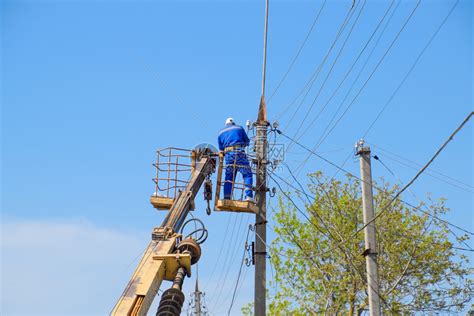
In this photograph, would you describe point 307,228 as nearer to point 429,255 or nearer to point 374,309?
point 429,255

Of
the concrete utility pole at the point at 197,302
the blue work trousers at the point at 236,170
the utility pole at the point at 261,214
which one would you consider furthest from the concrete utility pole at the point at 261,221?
the concrete utility pole at the point at 197,302

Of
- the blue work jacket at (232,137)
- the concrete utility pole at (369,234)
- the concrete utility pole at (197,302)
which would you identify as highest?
the concrete utility pole at (197,302)

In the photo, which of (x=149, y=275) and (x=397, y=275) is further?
(x=397, y=275)

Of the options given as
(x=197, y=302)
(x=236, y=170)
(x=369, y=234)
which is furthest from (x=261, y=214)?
(x=197, y=302)

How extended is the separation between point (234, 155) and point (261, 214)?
1.43 m

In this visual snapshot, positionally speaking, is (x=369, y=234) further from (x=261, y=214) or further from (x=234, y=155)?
(x=234, y=155)

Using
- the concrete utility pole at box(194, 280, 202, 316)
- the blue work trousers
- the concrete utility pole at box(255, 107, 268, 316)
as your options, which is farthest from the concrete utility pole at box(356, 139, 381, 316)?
the concrete utility pole at box(194, 280, 202, 316)

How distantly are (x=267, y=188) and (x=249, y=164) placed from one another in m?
0.67

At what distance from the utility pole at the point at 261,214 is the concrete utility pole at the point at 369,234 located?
221cm

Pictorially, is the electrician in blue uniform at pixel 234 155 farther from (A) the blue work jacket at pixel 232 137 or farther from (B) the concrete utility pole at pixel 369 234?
(B) the concrete utility pole at pixel 369 234

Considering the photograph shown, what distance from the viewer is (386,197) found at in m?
27.6

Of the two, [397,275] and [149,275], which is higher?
[397,275]

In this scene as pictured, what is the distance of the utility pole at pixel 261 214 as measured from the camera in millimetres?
15091

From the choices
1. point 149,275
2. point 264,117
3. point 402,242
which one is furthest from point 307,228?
point 149,275
